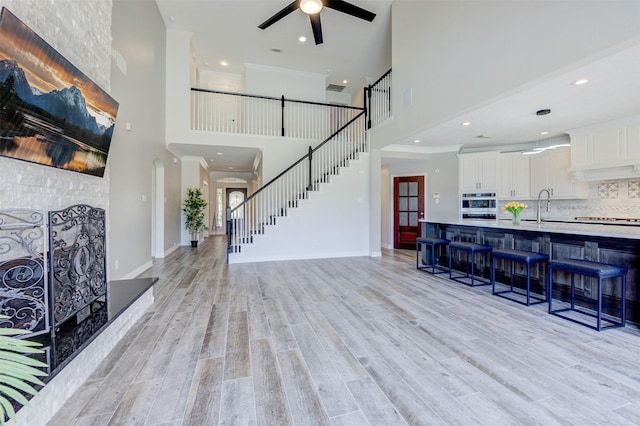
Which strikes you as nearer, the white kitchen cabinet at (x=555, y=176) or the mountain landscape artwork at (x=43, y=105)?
the mountain landscape artwork at (x=43, y=105)

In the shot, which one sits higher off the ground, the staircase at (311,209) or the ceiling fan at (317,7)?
the ceiling fan at (317,7)

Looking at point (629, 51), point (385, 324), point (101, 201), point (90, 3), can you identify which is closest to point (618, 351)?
point (385, 324)

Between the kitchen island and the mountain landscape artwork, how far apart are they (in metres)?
4.97

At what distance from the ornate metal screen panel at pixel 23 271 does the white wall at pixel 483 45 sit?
4.48 meters

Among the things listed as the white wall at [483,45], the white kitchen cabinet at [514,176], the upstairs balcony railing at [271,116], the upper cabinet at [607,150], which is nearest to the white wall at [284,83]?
the upstairs balcony railing at [271,116]

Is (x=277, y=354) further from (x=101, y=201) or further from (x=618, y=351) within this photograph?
(x=618, y=351)

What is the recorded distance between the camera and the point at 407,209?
777 cm

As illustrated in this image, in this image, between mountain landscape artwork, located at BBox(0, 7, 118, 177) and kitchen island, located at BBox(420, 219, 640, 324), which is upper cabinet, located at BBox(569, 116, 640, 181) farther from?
mountain landscape artwork, located at BBox(0, 7, 118, 177)

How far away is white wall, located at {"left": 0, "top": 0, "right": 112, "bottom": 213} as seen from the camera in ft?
6.05

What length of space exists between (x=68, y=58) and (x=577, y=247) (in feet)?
18.3

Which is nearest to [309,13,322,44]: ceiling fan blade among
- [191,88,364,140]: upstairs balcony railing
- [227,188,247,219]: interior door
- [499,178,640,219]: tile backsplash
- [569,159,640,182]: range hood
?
[191,88,364,140]: upstairs balcony railing

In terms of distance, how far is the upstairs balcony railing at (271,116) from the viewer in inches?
266

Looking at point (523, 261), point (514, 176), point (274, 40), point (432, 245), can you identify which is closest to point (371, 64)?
point (274, 40)

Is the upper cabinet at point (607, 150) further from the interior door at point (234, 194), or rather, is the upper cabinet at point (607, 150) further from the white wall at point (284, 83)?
the interior door at point (234, 194)
